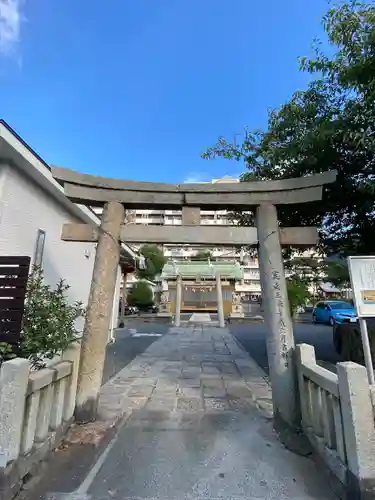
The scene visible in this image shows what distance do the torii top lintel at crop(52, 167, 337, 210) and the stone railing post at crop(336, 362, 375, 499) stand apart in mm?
2379

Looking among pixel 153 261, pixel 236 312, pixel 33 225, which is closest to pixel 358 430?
pixel 33 225

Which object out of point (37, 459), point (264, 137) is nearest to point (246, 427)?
point (37, 459)

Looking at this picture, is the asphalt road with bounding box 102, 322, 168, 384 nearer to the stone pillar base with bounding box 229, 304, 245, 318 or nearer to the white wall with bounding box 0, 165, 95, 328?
the white wall with bounding box 0, 165, 95, 328

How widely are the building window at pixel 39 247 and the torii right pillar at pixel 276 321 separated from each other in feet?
13.0

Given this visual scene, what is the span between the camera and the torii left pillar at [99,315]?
369 centimetres

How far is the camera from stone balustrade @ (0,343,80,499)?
2275 millimetres

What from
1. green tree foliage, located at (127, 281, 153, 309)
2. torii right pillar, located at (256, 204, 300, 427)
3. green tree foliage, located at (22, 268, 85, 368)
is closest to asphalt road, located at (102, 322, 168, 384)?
green tree foliage, located at (22, 268, 85, 368)

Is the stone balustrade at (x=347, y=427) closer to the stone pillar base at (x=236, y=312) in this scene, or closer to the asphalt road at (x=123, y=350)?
the asphalt road at (x=123, y=350)

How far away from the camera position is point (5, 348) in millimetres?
3012

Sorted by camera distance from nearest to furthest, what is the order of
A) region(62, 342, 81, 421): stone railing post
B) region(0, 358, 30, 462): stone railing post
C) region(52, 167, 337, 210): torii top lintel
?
region(0, 358, 30, 462): stone railing post < region(62, 342, 81, 421): stone railing post < region(52, 167, 337, 210): torii top lintel

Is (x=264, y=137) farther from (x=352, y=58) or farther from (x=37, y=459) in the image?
(x=37, y=459)

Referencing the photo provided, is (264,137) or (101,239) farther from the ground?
(264,137)

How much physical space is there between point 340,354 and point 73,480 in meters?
6.49

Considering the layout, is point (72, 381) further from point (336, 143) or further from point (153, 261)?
point (153, 261)
